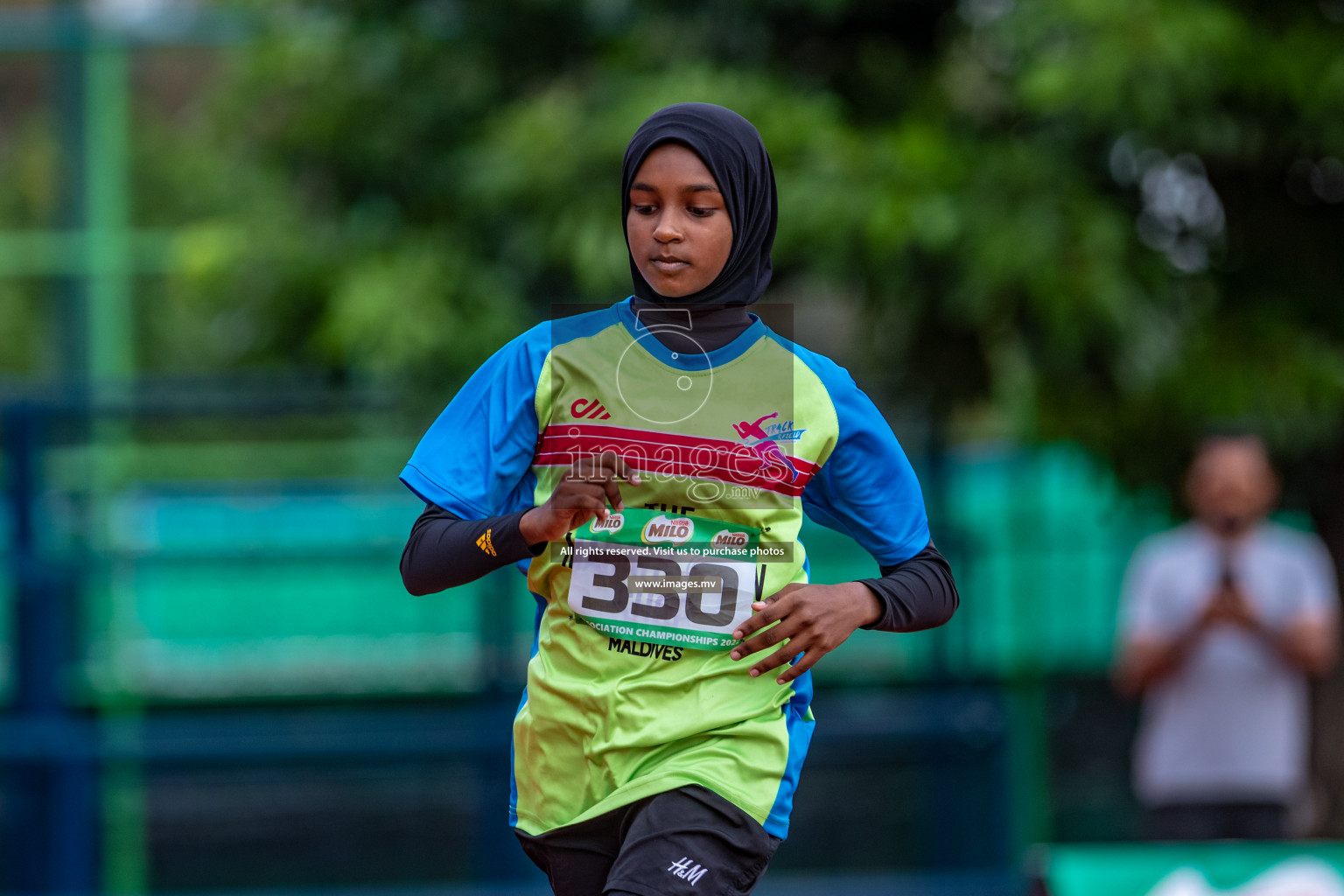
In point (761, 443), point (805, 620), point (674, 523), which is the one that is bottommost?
A: point (805, 620)

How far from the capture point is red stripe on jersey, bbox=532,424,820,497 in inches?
82.0

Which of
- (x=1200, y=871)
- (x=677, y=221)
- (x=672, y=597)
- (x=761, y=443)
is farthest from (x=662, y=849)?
(x=1200, y=871)

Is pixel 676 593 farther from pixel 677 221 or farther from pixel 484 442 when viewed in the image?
pixel 677 221

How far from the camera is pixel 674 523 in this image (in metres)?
2.10

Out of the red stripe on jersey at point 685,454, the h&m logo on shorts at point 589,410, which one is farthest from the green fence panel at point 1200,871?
the h&m logo on shorts at point 589,410

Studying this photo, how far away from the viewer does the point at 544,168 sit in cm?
530

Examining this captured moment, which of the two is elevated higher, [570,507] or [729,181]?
[729,181]

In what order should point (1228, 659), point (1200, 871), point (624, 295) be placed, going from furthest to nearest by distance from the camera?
1. point (624, 295)
2. point (1228, 659)
3. point (1200, 871)

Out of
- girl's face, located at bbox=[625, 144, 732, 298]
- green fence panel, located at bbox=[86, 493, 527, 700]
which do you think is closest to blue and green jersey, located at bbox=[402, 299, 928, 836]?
girl's face, located at bbox=[625, 144, 732, 298]

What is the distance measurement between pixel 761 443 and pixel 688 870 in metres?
0.57

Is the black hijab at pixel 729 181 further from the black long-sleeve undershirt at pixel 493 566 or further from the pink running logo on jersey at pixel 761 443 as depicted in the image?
the black long-sleeve undershirt at pixel 493 566

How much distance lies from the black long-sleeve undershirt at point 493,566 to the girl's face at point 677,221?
0.38m

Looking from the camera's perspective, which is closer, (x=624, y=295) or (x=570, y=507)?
(x=570, y=507)

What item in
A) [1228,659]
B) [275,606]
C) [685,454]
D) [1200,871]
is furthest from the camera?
[275,606]
